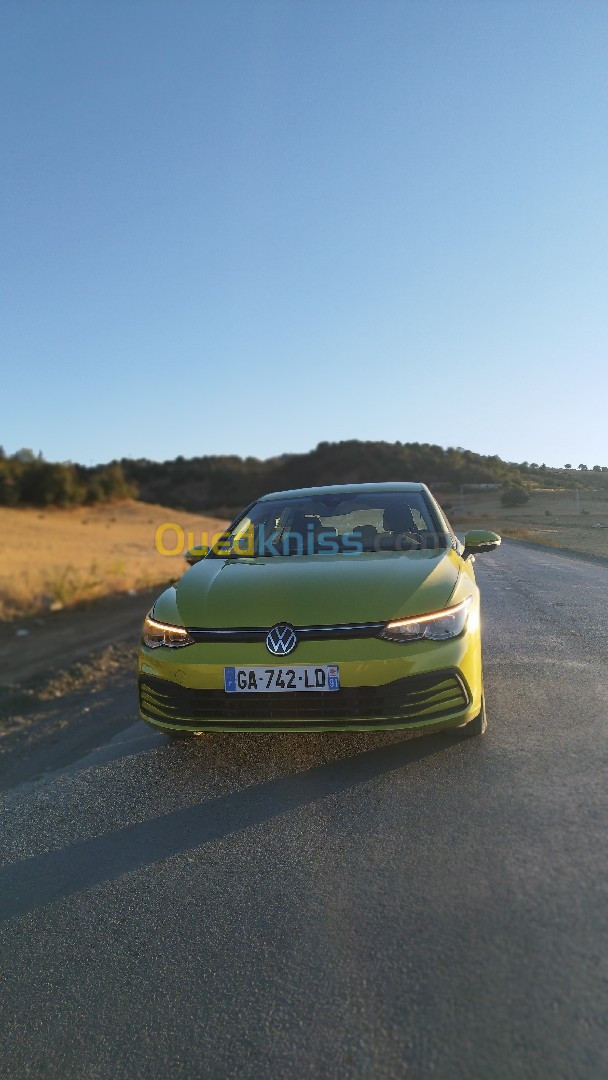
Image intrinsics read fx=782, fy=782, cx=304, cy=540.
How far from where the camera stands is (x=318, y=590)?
401 cm

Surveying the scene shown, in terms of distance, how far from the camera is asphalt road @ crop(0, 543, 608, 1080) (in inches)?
75.5

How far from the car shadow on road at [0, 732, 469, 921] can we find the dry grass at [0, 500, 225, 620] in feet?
34.0

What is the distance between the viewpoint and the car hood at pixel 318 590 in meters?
3.79

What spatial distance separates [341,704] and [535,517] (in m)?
39.1

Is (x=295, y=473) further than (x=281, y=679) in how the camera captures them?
Yes

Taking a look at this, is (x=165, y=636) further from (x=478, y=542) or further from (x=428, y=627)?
(x=478, y=542)

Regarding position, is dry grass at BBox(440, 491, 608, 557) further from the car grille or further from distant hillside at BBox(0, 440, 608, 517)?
the car grille

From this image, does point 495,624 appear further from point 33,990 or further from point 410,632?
point 33,990

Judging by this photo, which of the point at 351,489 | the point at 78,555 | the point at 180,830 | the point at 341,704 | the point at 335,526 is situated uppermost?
the point at 351,489

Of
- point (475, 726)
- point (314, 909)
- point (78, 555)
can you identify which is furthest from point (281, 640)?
point (78, 555)

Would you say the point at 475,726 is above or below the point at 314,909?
above

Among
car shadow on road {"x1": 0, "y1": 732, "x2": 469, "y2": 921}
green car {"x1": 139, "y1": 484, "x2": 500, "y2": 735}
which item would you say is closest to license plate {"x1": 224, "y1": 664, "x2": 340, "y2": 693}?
green car {"x1": 139, "y1": 484, "x2": 500, "y2": 735}

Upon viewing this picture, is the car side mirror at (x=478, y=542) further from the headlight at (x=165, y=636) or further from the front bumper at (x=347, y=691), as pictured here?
the headlight at (x=165, y=636)

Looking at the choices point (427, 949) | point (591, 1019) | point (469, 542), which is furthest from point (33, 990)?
point (469, 542)
